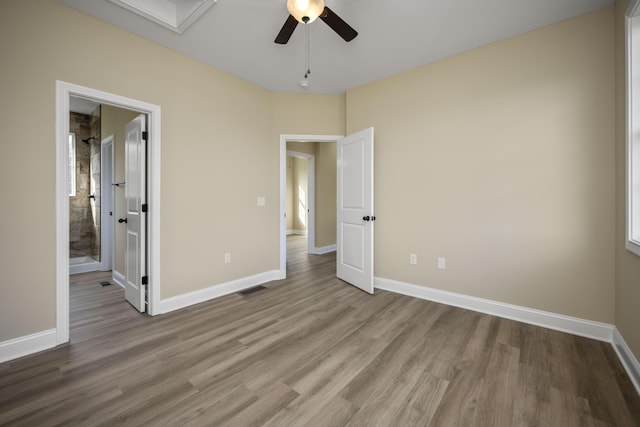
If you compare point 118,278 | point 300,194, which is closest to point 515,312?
point 118,278

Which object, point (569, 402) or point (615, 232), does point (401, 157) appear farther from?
point (569, 402)

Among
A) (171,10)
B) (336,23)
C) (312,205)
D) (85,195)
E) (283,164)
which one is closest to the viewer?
(336,23)

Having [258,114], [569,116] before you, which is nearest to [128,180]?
[258,114]

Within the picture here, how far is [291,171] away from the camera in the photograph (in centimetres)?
934

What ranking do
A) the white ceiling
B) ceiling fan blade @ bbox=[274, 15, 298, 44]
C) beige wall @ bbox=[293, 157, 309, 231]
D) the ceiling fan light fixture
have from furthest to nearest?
beige wall @ bbox=[293, 157, 309, 231], the white ceiling, ceiling fan blade @ bbox=[274, 15, 298, 44], the ceiling fan light fixture

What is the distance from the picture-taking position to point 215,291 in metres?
3.15

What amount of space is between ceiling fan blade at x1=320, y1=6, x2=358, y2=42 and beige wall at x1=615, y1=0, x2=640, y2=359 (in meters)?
1.95

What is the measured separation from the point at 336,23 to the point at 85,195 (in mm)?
5202

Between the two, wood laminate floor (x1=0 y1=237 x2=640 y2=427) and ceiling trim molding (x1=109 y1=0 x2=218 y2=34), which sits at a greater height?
ceiling trim molding (x1=109 y1=0 x2=218 y2=34)

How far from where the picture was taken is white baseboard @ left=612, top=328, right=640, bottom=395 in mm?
1624

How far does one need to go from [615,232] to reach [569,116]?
1.05 meters

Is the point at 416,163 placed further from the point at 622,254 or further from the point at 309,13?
the point at 309,13

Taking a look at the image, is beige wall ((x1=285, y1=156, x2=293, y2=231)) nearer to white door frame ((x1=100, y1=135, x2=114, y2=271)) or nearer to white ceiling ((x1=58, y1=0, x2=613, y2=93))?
white door frame ((x1=100, y1=135, x2=114, y2=271))

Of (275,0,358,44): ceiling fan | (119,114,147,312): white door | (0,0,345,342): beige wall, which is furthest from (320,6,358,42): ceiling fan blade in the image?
(119,114,147,312): white door
